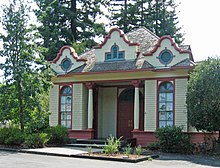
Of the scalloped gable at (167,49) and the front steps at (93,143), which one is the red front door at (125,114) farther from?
the scalloped gable at (167,49)

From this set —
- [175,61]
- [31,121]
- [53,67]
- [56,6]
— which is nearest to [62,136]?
[31,121]

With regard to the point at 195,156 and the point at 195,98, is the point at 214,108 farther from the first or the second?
the point at 195,156

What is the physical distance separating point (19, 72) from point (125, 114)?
6750 mm

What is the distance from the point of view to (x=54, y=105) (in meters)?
21.9

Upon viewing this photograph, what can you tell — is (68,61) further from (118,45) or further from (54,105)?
(118,45)

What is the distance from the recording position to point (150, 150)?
1734 cm

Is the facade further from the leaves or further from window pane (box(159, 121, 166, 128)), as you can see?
the leaves

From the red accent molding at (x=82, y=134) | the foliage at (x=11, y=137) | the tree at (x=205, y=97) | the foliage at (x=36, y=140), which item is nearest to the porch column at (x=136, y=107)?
the red accent molding at (x=82, y=134)

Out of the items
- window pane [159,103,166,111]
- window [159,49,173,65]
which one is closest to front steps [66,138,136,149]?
window pane [159,103,166,111]

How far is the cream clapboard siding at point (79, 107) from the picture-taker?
20.9 m

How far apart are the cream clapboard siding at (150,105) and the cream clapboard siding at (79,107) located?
3949 mm

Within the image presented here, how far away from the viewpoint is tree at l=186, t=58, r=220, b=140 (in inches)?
617

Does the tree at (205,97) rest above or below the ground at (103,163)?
above

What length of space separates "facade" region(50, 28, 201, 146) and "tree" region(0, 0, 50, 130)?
9.15 feet
